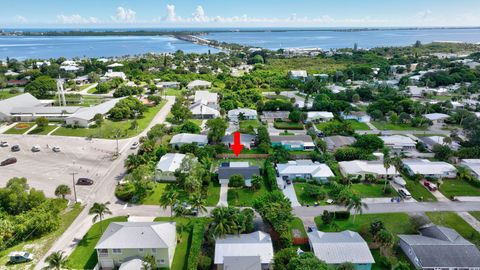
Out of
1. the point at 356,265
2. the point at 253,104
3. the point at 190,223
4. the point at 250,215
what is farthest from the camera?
the point at 253,104

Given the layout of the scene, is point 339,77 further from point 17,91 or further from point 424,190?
point 17,91

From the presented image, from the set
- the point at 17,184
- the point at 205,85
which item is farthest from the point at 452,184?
the point at 205,85

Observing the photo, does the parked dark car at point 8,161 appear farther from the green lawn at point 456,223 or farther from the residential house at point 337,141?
the green lawn at point 456,223

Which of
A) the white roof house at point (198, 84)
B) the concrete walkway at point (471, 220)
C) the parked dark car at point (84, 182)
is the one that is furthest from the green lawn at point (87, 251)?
the white roof house at point (198, 84)

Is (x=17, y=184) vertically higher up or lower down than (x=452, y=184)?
higher up

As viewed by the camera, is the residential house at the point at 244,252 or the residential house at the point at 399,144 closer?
the residential house at the point at 244,252

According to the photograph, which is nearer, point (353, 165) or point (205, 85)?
point (353, 165)
